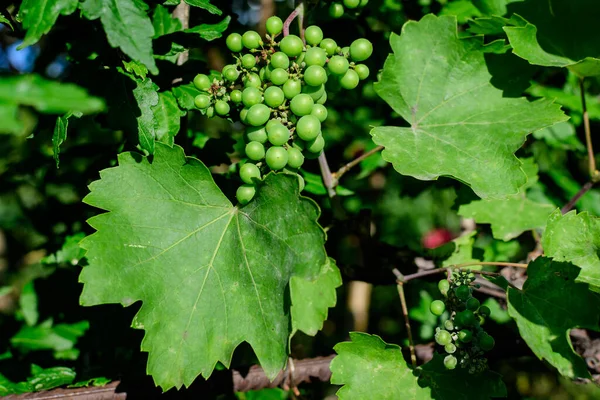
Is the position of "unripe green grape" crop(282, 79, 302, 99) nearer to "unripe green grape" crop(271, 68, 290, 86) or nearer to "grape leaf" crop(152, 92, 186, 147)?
"unripe green grape" crop(271, 68, 290, 86)

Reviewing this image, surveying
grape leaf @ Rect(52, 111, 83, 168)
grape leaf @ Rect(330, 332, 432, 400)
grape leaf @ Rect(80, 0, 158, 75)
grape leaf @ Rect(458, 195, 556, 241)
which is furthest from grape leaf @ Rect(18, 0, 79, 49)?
grape leaf @ Rect(458, 195, 556, 241)

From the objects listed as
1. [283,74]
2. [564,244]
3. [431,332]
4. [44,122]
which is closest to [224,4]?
[283,74]

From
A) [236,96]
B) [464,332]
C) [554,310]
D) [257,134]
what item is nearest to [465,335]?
[464,332]

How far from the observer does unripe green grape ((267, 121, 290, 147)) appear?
1.23m

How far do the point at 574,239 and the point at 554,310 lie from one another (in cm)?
19

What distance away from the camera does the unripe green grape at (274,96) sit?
123cm

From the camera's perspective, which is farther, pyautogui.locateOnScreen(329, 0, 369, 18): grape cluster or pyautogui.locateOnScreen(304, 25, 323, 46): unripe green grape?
pyautogui.locateOnScreen(329, 0, 369, 18): grape cluster

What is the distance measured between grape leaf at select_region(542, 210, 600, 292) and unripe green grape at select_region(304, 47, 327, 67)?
0.69 metres

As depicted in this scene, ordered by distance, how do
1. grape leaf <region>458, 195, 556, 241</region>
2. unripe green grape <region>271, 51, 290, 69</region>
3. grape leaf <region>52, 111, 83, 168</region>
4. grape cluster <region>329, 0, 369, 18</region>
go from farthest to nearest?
grape leaf <region>458, 195, 556, 241</region>
grape cluster <region>329, 0, 369, 18</region>
unripe green grape <region>271, 51, 290, 69</region>
grape leaf <region>52, 111, 83, 168</region>

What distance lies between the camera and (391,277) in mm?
1639

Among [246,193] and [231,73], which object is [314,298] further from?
[231,73]

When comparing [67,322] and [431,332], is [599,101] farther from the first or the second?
[67,322]

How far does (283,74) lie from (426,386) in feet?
2.73

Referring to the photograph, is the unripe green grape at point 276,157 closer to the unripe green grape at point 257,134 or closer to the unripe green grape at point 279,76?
the unripe green grape at point 257,134
